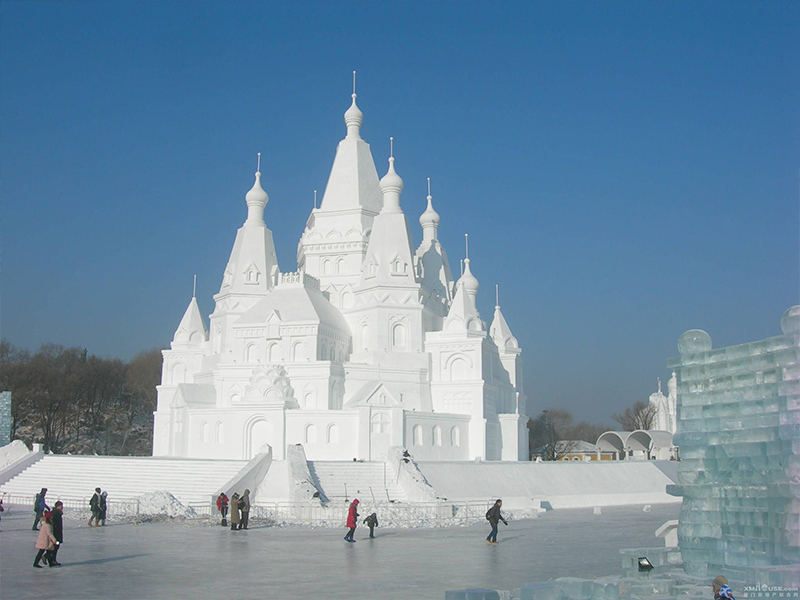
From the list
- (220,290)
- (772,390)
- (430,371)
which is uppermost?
(220,290)

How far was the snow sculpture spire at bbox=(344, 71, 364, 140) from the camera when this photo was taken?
56.8 meters

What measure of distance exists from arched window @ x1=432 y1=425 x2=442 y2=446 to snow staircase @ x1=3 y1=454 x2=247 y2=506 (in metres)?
12.7

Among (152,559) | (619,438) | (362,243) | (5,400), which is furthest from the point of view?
(619,438)

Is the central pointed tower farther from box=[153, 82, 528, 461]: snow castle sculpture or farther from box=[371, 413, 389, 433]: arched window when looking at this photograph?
box=[371, 413, 389, 433]: arched window

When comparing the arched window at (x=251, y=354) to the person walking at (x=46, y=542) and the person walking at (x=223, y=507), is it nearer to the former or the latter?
the person walking at (x=223, y=507)

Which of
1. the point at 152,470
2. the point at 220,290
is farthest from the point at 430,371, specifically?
the point at 152,470

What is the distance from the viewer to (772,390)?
12.3 metres

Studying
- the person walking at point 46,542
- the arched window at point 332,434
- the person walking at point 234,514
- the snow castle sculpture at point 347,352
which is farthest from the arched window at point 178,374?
the person walking at point 46,542

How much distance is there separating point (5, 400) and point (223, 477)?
13.4 m

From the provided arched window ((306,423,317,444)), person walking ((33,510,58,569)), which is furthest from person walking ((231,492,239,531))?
arched window ((306,423,317,444))

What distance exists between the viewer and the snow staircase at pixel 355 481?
33.1 m

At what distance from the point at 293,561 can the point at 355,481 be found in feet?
60.1

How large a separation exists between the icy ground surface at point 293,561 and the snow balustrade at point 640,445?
3484 centimetres

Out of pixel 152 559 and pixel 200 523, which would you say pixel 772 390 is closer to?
pixel 152 559
